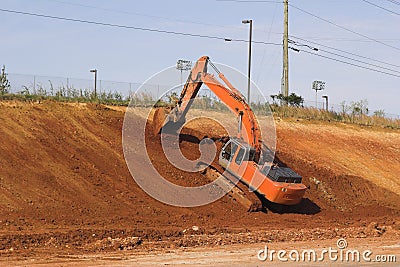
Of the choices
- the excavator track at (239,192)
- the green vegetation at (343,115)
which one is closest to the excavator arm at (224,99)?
the excavator track at (239,192)

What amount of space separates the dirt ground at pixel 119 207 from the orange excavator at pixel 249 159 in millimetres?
1084

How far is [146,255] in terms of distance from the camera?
1628cm

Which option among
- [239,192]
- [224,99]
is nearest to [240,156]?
[239,192]

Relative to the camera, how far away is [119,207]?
21.8 meters

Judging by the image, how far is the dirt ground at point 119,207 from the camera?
17.2m

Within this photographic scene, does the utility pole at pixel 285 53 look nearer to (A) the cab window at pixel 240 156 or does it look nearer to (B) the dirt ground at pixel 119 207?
(B) the dirt ground at pixel 119 207

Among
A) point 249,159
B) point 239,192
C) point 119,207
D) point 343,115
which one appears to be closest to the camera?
point 119,207

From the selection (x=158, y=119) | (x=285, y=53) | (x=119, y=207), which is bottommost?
(x=119, y=207)

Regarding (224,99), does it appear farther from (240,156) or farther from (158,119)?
(158,119)

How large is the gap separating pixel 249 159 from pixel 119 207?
200 inches

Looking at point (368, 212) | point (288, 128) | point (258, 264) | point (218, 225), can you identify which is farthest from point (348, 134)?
point (258, 264)

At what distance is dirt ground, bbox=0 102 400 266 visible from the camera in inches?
679

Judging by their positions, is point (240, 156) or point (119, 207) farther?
point (240, 156)

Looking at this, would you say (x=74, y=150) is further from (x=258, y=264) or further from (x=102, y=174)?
(x=258, y=264)
